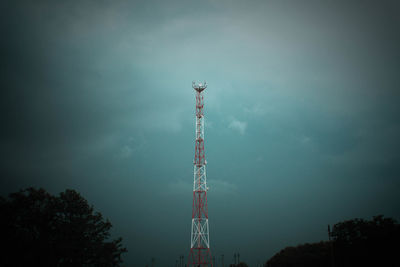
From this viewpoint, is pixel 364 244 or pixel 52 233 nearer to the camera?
pixel 52 233

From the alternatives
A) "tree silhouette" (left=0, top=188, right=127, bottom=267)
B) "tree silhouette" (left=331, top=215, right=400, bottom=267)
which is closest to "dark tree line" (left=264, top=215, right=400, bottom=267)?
"tree silhouette" (left=331, top=215, right=400, bottom=267)

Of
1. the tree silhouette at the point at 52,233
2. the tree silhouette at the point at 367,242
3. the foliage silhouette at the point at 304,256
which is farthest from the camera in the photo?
the foliage silhouette at the point at 304,256

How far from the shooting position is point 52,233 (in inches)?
1240

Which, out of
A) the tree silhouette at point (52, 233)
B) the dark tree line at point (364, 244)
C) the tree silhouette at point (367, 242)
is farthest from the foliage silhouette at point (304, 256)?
the tree silhouette at point (52, 233)

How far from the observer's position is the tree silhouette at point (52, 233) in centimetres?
2856

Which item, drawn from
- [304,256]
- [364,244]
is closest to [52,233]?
[364,244]

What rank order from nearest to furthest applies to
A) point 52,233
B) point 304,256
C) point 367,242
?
point 52,233
point 367,242
point 304,256

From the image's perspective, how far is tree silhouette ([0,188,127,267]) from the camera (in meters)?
28.6

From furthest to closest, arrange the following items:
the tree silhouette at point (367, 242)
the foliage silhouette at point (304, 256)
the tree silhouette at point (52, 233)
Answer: the foliage silhouette at point (304, 256) < the tree silhouette at point (367, 242) < the tree silhouette at point (52, 233)

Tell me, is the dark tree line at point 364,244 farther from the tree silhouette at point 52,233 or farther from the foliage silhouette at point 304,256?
the tree silhouette at point 52,233

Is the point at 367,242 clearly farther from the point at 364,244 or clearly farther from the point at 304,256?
the point at 304,256

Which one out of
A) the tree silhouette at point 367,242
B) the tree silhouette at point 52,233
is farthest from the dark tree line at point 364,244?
the tree silhouette at point 52,233

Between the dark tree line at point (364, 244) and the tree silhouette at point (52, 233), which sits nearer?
the tree silhouette at point (52, 233)

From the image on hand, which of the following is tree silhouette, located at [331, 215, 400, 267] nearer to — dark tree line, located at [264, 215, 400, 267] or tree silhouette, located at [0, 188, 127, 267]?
dark tree line, located at [264, 215, 400, 267]
